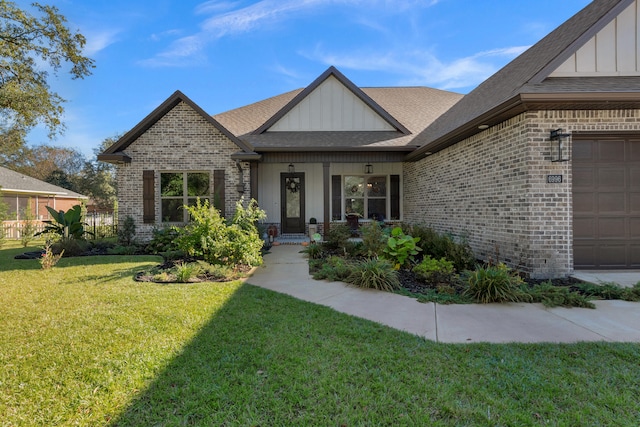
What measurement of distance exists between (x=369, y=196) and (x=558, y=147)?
7.23m

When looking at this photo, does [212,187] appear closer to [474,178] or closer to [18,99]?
[18,99]

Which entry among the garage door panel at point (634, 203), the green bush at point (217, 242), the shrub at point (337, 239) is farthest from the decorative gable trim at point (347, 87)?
the garage door panel at point (634, 203)

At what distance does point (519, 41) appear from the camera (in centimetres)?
1202

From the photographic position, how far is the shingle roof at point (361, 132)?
1034 centimetres

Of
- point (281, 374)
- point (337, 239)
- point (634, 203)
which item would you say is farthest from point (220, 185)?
point (634, 203)

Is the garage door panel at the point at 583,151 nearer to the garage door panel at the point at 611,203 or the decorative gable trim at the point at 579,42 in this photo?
the garage door panel at the point at 611,203

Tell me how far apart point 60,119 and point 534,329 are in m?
13.2

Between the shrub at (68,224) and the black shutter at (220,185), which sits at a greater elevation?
the black shutter at (220,185)

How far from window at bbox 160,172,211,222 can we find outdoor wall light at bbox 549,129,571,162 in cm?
921

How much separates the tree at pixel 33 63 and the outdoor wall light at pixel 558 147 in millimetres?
12743

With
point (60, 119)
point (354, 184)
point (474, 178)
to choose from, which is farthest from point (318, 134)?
point (60, 119)

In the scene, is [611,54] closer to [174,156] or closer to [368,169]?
[368,169]

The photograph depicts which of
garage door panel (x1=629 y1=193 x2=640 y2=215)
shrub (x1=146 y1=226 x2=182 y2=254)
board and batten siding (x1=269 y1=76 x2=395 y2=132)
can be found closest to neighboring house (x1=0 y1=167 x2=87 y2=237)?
shrub (x1=146 y1=226 x2=182 y2=254)

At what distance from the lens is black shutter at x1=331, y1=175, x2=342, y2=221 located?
40.1ft
